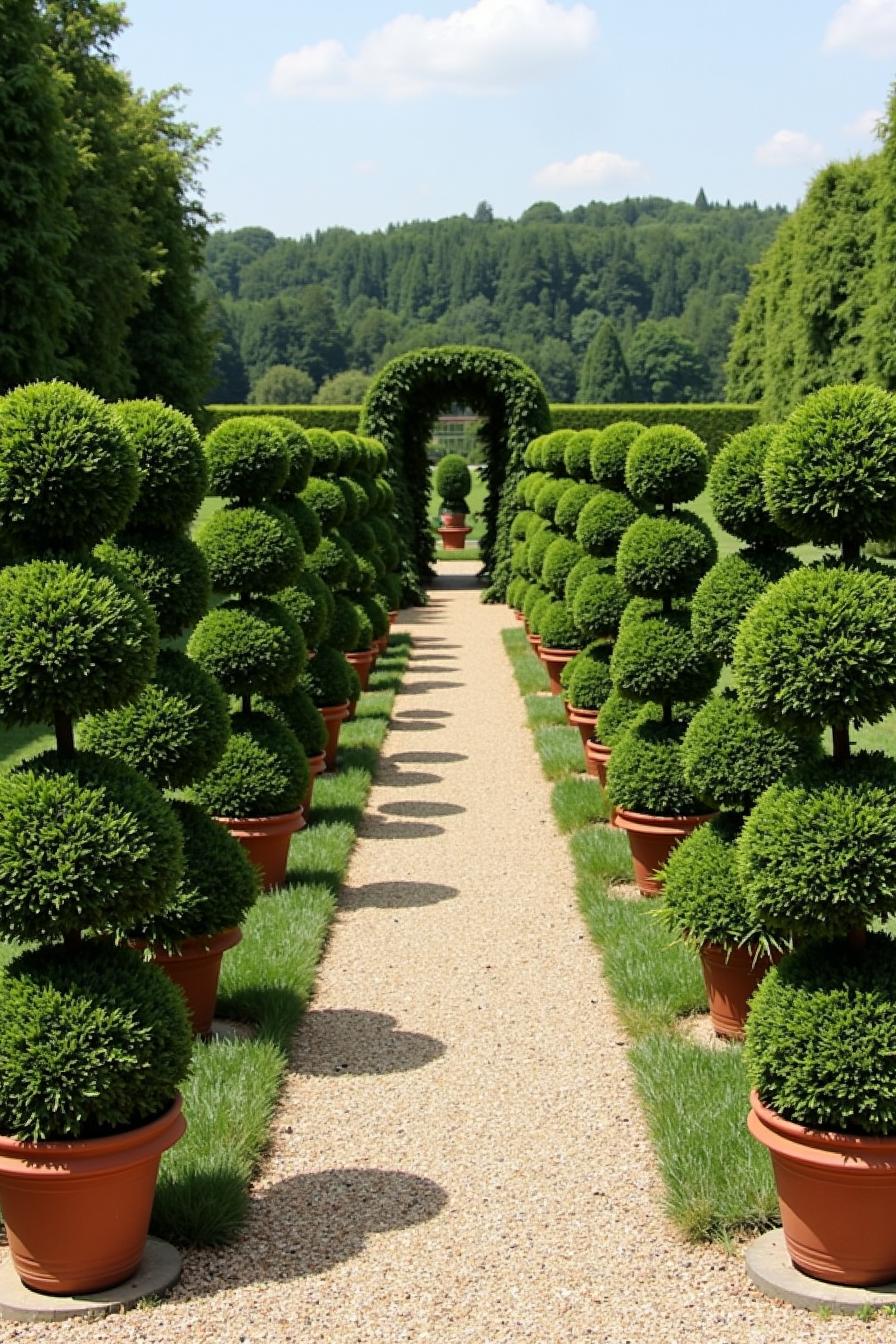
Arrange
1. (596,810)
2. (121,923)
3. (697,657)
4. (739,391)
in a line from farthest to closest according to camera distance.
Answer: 1. (739,391)
2. (596,810)
3. (697,657)
4. (121,923)

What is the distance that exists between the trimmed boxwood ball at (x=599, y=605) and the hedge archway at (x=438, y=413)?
14.7 meters

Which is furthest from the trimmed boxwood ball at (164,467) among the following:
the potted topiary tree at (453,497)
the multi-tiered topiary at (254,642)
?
the potted topiary tree at (453,497)

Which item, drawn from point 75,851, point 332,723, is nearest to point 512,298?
point 332,723

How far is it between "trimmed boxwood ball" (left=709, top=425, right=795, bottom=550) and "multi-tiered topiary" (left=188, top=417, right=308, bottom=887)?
2.94 m

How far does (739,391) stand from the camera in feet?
162

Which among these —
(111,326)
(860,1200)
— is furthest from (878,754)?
(111,326)

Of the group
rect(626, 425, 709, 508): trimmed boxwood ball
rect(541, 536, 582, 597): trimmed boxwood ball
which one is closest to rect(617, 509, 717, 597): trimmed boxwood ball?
rect(626, 425, 709, 508): trimmed boxwood ball

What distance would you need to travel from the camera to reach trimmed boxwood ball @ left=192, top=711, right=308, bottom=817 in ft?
26.0

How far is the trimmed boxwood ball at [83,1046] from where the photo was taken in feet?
13.4

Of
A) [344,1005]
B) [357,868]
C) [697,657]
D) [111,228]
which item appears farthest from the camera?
[111,228]

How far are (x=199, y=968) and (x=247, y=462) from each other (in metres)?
3.78

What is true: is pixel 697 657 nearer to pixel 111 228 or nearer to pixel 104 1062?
pixel 104 1062

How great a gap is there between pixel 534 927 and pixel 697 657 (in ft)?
5.63

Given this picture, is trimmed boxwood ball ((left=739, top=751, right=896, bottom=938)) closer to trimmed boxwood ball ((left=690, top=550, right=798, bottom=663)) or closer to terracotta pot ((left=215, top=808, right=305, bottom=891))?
trimmed boxwood ball ((left=690, top=550, right=798, bottom=663))
